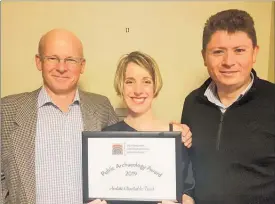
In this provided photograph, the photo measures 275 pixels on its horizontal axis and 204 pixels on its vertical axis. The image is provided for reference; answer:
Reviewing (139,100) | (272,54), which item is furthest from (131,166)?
(272,54)

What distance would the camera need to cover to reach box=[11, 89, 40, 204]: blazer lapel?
1.37 m

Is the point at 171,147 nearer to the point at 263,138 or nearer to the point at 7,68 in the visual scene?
the point at 263,138

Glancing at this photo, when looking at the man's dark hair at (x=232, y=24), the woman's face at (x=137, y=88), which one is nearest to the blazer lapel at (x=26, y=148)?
the woman's face at (x=137, y=88)

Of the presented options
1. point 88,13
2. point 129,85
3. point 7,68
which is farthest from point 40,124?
point 88,13

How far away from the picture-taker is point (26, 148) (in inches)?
54.6

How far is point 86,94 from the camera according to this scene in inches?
62.8

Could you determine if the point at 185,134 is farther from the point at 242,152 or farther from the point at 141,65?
the point at 141,65

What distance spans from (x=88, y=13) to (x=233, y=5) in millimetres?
859

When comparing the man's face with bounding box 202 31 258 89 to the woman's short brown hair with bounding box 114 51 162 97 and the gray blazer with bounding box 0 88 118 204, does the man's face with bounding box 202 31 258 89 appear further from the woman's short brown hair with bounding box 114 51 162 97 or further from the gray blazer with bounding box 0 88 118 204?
the gray blazer with bounding box 0 88 118 204

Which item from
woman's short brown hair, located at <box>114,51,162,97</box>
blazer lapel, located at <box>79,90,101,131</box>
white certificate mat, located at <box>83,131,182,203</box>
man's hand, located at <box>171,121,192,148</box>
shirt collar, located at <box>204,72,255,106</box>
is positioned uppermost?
woman's short brown hair, located at <box>114,51,162,97</box>

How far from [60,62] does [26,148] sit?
428 mm

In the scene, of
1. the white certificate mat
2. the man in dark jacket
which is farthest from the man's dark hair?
the white certificate mat

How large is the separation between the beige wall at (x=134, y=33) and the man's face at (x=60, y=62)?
0.38 meters

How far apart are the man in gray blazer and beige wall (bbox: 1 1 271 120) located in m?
0.36
